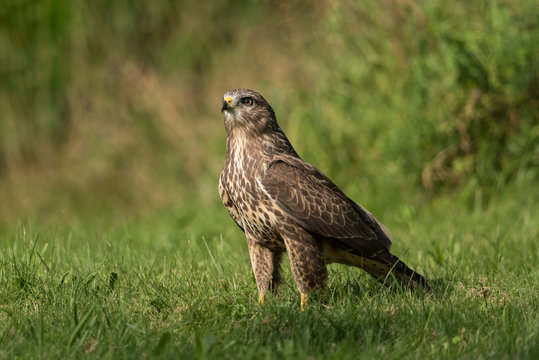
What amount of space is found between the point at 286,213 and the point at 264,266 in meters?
0.44

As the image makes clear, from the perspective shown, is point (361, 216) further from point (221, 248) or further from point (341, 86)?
point (341, 86)

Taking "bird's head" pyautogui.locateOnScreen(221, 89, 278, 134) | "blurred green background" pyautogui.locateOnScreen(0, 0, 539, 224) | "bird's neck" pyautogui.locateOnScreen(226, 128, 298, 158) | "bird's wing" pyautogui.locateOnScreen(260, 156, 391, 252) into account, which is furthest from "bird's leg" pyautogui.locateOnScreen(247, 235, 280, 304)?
"blurred green background" pyautogui.locateOnScreen(0, 0, 539, 224)

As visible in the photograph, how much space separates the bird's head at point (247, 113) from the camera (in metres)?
4.94

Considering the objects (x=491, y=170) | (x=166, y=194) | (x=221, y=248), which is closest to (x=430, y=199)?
(x=491, y=170)

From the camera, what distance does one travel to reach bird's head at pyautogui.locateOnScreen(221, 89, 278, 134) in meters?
4.94

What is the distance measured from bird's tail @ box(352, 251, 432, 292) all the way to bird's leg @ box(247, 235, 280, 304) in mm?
564

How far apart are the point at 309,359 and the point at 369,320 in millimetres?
698

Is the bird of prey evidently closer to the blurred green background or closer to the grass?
the grass

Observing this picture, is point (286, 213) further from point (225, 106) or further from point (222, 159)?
point (222, 159)

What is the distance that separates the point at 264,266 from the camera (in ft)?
15.8

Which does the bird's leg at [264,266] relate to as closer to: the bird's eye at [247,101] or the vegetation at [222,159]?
the vegetation at [222,159]

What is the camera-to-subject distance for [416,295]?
460cm

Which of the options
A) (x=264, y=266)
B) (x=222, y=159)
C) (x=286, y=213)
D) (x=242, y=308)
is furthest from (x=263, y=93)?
(x=242, y=308)

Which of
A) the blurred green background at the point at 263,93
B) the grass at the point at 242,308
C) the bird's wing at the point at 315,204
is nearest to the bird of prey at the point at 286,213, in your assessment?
the bird's wing at the point at 315,204
